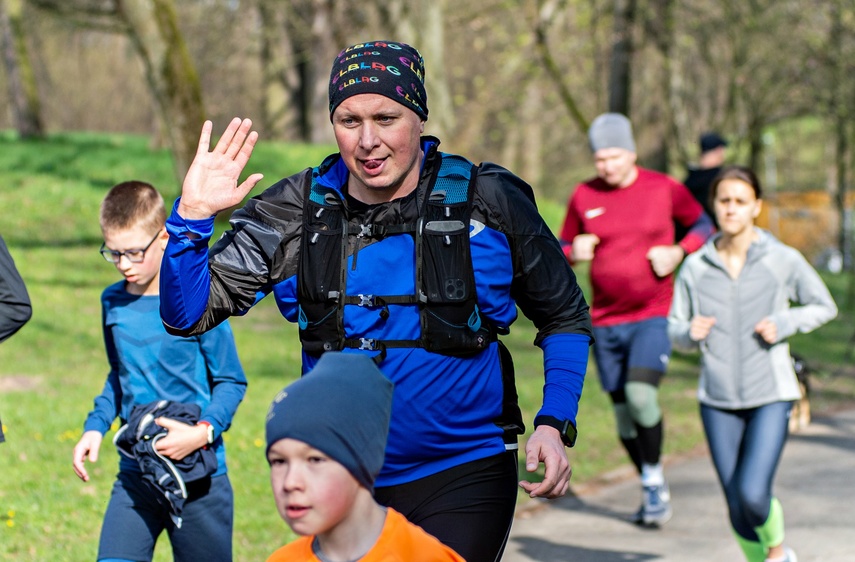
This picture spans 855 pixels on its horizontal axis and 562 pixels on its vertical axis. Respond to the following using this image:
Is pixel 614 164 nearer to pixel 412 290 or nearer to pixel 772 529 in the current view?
pixel 772 529

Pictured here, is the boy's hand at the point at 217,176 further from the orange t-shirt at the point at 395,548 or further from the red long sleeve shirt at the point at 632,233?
the red long sleeve shirt at the point at 632,233

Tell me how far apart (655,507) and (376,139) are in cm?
456

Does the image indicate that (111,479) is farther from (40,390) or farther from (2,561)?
(40,390)

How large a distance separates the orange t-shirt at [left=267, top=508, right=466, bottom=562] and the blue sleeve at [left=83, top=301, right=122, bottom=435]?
2.04 metres

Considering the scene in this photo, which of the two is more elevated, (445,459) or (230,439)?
(445,459)

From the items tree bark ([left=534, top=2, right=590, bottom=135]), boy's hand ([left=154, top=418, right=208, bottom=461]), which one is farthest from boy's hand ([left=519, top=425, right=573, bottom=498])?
tree bark ([left=534, top=2, right=590, bottom=135])

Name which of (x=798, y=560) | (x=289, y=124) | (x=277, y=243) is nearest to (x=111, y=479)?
(x=798, y=560)

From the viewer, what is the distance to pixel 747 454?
5750 mm

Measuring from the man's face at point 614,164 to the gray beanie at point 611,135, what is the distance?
0.03 metres

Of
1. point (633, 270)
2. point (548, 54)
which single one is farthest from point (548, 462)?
point (548, 54)

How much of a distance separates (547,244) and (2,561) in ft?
13.0

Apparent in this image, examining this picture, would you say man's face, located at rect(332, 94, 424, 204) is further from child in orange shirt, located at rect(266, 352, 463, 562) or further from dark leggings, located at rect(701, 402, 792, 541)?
dark leggings, located at rect(701, 402, 792, 541)

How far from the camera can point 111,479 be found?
7.77 meters

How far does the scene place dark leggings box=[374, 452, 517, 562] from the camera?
10.9ft
